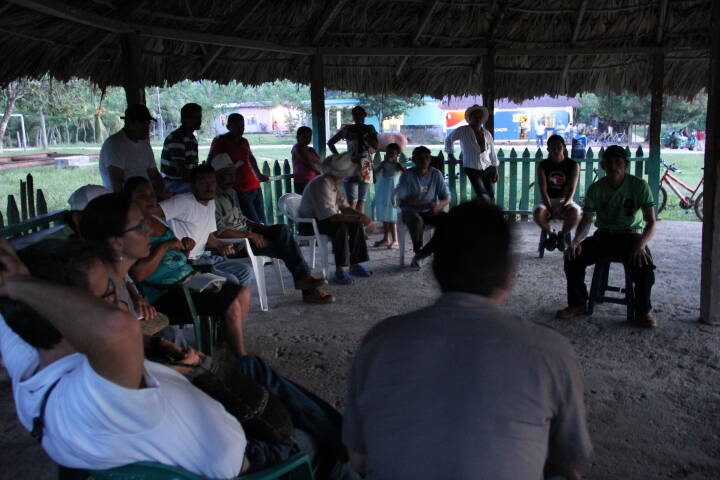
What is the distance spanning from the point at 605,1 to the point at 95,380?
8.76 meters

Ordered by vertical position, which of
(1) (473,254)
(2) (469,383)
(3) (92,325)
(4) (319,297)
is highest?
(1) (473,254)

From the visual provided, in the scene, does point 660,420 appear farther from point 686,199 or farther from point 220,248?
point 686,199

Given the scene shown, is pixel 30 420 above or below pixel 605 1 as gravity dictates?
below

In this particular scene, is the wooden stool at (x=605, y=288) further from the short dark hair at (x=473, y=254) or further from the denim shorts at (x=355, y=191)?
the denim shorts at (x=355, y=191)

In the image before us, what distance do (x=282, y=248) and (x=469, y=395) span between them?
4.06m

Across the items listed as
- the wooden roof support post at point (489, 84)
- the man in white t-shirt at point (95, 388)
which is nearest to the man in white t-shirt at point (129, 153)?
the man in white t-shirt at point (95, 388)

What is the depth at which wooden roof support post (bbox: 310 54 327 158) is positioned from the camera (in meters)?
8.53

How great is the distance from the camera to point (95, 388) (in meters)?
1.39

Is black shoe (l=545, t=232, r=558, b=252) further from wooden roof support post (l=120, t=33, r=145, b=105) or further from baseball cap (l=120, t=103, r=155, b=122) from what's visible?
wooden roof support post (l=120, t=33, r=145, b=105)

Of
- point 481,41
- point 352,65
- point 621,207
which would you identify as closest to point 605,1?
point 481,41

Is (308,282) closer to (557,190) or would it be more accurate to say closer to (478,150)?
(557,190)

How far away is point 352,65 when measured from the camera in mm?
9711

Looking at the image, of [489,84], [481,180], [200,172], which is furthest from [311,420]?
[489,84]

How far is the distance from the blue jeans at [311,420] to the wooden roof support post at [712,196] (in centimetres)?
335
